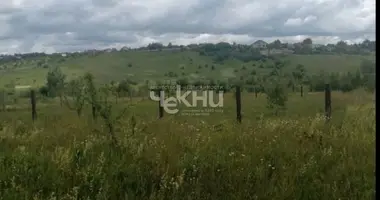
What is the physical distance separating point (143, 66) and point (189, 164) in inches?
3422

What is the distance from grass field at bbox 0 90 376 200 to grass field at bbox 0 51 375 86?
53810 millimetres

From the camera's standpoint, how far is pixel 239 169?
5445 mm

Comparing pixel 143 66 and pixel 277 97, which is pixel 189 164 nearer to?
pixel 277 97

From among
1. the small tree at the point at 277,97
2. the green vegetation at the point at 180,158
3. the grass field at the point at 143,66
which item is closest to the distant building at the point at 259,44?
the grass field at the point at 143,66

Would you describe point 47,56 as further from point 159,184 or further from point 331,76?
point 159,184

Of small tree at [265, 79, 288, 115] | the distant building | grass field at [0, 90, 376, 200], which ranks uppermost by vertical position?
the distant building

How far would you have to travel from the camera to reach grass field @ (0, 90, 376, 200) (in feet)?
16.0

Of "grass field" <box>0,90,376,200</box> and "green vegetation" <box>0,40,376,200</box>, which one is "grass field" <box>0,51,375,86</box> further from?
"grass field" <box>0,90,376,200</box>

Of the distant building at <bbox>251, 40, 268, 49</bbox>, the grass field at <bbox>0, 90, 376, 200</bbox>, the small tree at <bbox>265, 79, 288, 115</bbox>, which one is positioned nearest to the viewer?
the grass field at <bbox>0, 90, 376, 200</bbox>

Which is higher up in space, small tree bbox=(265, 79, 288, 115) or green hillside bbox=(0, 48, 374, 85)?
green hillside bbox=(0, 48, 374, 85)

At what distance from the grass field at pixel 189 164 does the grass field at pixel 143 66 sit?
53810 millimetres

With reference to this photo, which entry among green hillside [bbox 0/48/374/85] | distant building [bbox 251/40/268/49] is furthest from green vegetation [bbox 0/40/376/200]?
distant building [bbox 251/40/268/49]

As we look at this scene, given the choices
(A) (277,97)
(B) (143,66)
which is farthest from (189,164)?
(B) (143,66)

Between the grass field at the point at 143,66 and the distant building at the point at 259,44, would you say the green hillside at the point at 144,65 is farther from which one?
the distant building at the point at 259,44
